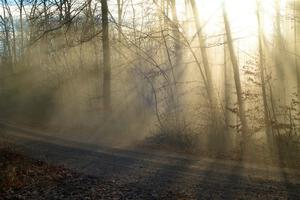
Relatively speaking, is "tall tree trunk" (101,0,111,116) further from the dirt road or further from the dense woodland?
the dirt road

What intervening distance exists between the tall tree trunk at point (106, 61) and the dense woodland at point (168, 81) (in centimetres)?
5

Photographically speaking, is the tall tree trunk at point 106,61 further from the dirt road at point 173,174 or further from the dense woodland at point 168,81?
the dirt road at point 173,174

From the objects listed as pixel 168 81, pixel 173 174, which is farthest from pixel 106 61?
pixel 173 174

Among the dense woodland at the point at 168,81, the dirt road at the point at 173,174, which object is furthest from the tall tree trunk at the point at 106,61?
the dirt road at the point at 173,174

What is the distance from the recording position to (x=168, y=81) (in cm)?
1786

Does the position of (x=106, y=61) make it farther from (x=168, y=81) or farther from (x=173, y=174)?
(x=173, y=174)

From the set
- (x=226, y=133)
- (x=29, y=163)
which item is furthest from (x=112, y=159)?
(x=226, y=133)

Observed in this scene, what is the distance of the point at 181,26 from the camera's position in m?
16.6

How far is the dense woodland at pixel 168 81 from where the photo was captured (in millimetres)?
15688

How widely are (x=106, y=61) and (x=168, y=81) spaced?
4.97 m

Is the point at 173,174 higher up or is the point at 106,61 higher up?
the point at 106,61

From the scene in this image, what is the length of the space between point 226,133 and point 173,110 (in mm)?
2923

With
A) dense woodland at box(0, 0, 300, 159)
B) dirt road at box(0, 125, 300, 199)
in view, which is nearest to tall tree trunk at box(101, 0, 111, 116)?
dense woodland at box(0, 0, 300, 159)

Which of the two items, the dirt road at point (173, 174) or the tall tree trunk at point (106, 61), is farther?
the tall tree trunk at point (106, 61)
